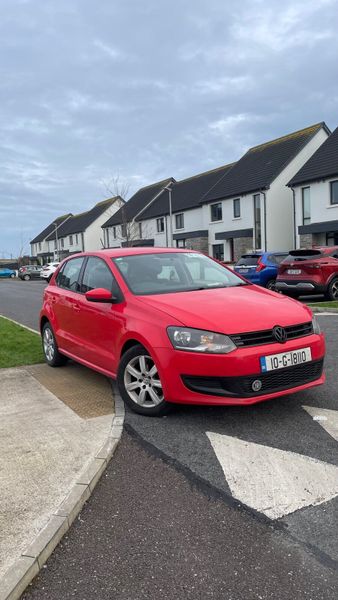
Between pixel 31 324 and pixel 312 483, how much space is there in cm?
954

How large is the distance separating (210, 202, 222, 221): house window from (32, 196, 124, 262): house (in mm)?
21352

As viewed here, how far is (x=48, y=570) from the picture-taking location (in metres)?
2.44

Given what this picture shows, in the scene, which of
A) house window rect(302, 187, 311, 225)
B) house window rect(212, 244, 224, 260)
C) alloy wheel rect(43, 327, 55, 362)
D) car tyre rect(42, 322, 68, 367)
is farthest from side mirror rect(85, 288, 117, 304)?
house window rect(212, 244, 224, 260)

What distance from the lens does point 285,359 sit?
4168mm

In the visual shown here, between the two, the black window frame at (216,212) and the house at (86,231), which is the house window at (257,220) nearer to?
the black window frame at (216,212)

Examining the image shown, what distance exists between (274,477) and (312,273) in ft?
35.8

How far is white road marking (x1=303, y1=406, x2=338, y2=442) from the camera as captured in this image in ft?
13.2

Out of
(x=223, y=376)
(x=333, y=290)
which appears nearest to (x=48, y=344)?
(x=223, y=376)

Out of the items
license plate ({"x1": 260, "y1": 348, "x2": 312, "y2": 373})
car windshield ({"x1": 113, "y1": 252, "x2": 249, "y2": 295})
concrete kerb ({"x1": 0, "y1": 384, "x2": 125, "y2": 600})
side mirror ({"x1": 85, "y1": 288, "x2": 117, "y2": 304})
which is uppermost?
car windshield ({"x1": 113, "y1": 252, "x2": 249, "y2": 295})

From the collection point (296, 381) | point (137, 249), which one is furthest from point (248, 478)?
point (137, 249)

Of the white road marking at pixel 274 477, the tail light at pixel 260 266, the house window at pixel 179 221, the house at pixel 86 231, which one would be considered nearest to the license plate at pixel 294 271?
the tail light at pixel 260 266

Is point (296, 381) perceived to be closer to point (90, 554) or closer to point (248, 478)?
point (248, 478)

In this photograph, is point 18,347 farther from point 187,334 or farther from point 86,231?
point 86,231

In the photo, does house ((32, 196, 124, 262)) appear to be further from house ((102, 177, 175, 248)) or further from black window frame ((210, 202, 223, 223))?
black window frame ((210, 202, 223, 223))
